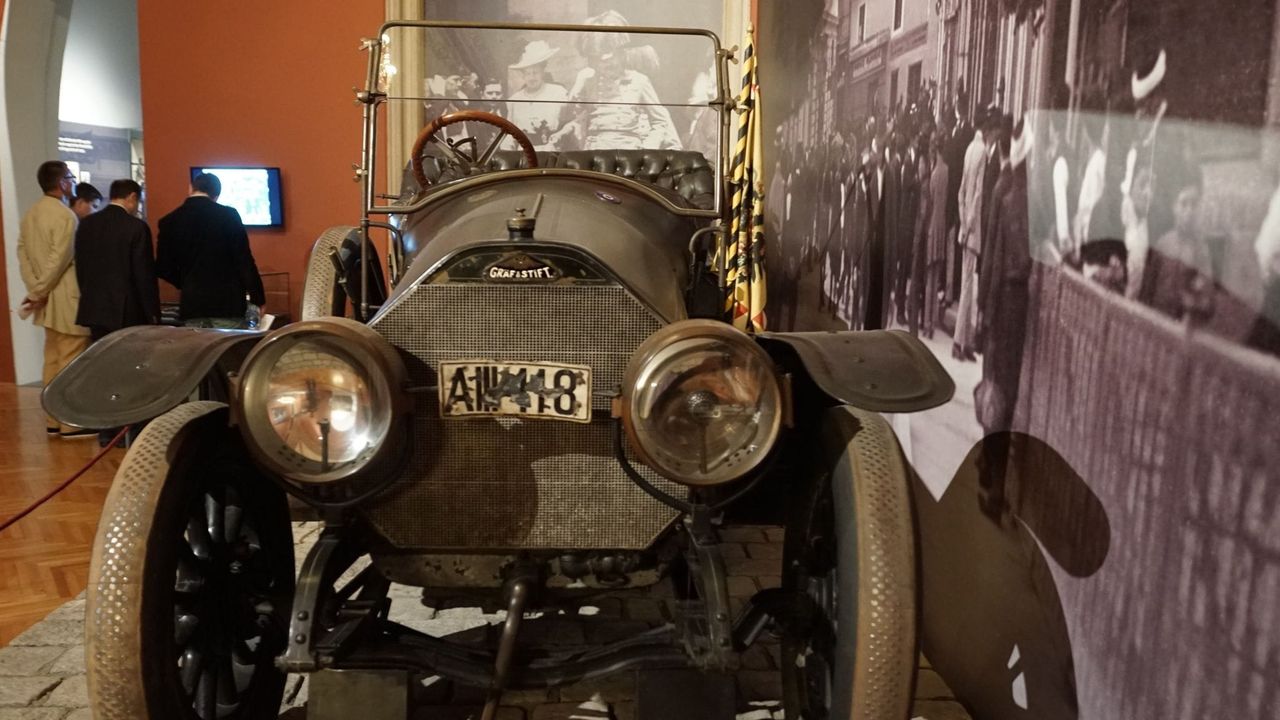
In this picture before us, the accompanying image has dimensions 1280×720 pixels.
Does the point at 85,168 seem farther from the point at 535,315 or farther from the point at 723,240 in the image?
the point at 535,315

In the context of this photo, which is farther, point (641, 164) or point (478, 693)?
point (641, 164)

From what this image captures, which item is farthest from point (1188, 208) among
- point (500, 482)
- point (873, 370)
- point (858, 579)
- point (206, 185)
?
point (206, 185)

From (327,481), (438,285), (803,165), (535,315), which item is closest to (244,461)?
(327,481)

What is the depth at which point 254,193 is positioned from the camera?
8.02 meters

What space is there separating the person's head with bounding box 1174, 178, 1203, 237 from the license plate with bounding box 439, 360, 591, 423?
114cm

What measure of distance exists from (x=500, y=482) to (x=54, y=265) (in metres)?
5.33

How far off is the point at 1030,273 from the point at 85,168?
1158 cm

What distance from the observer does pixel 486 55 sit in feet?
26.8

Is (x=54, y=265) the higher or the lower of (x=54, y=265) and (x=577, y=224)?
the lower

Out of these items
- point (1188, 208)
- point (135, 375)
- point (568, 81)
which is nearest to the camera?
point (1188, 208)

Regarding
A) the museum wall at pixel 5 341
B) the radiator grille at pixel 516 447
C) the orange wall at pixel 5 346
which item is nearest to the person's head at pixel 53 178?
the museum wall at pixel 5 341

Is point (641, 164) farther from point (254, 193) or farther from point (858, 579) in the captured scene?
point (858, 579)

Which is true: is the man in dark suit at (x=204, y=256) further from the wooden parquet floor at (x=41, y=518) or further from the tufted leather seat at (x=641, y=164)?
the tufted leather seat at (x=641, y=164)

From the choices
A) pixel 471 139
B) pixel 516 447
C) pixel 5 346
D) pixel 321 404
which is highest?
pixel 471 139
